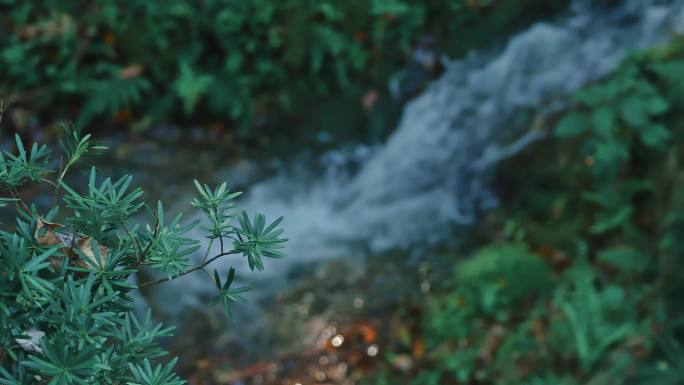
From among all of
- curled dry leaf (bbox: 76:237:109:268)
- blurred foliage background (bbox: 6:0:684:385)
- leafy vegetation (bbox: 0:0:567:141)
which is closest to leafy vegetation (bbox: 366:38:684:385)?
blurred foliage background (bbox: 6:0:684:385)

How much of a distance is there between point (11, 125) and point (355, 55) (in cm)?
316

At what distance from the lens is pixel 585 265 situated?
507 cm

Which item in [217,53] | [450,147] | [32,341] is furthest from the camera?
[217,53]

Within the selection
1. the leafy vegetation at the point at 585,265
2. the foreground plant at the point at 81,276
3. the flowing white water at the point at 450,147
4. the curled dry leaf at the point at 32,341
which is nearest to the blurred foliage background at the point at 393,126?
the leafy vegetation at the point at 585,265

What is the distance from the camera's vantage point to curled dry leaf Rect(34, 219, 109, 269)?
1659mm

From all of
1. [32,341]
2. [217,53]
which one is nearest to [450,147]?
[217,53]

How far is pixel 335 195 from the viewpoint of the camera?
6816 mm

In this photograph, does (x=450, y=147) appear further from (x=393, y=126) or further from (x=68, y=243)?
(x=68, y=243)

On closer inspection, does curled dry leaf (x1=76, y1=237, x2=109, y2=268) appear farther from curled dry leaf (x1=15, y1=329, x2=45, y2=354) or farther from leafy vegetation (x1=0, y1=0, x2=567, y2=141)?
leafy vegetation (x1=0, y1=0, x2=567, y2=141)

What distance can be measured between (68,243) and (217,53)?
231 inches

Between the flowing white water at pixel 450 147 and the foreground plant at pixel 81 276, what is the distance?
426 centimetres

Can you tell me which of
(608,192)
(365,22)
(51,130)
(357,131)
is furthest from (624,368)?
(51,130)

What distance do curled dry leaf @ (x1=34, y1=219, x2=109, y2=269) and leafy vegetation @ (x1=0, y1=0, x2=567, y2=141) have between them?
5403mm

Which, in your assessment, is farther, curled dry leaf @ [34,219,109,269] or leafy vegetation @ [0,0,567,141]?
leafy vegetation @ [0,0,567,141]
